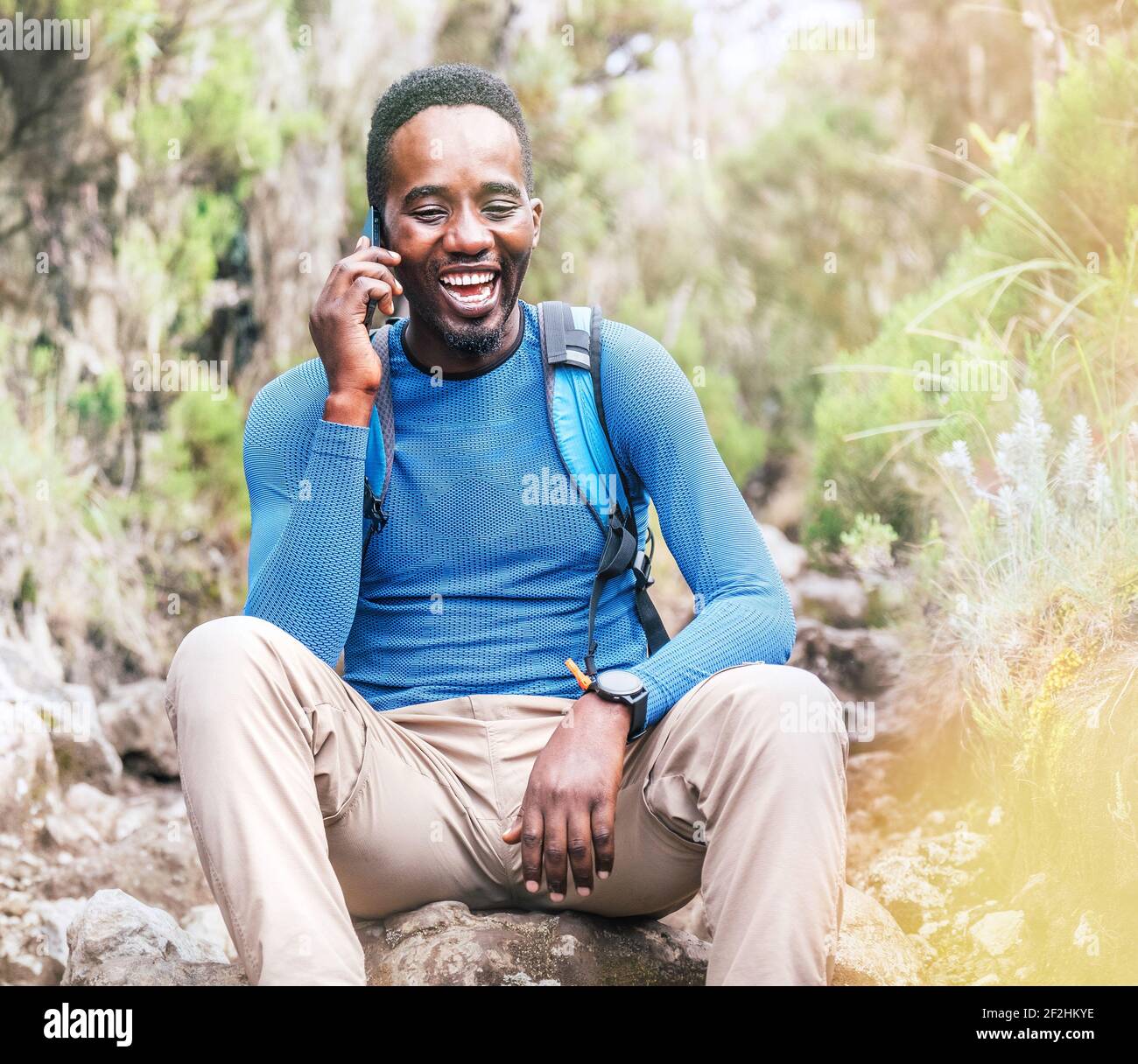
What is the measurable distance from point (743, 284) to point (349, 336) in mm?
6270

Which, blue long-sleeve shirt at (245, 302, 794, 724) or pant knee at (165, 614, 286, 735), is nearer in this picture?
pant knee at (165, 614, 286, 735)

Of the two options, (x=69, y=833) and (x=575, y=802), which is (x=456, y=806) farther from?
(x=69, y=833)

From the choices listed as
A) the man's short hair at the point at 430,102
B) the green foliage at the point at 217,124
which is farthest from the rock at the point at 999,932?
the green foliage at the point at 217,124

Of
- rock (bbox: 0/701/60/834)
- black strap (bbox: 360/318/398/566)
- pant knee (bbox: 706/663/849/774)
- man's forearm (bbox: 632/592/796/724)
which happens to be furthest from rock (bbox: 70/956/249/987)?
rock (bbox: 0/701/60/834)

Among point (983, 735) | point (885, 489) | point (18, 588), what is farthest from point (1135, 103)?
point (18, 588)

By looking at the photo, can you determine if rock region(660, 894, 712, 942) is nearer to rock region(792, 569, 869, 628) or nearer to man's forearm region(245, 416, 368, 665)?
rock region(792, 569, 869, 628)

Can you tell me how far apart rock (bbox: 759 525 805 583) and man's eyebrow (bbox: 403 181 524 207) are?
299cm

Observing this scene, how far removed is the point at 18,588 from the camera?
16.3ft

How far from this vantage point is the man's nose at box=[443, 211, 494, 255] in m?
2.60

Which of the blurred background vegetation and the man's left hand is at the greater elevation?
the blurred background vegetation

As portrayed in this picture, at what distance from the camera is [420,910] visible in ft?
7.95

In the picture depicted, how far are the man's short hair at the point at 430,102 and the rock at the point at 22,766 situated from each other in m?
1.92
